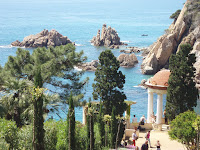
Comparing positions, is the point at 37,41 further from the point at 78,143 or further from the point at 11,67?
the point at 78,143

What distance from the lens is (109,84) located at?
1038 inches

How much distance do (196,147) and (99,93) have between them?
9.42 m

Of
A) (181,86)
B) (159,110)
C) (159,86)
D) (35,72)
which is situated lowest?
(159,110)

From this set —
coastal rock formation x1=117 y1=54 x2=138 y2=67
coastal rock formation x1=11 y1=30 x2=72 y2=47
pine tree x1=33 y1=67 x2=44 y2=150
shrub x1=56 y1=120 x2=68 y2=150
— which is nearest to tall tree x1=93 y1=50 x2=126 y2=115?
shrub x1=56 y1=120 x2=68 y2=150

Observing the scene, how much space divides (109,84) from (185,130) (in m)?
8.52

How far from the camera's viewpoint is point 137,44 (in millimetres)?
110812

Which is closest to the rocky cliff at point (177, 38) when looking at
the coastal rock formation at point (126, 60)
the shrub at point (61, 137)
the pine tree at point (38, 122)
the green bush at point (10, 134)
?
the coastal rock formation at point (126, 60)

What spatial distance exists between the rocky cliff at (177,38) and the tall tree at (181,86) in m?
42.7

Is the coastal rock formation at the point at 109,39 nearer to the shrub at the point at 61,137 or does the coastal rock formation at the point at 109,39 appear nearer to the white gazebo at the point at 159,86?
the white gazebo at the point at 159,86

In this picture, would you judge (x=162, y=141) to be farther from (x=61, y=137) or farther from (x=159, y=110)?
(x=61, y=137)

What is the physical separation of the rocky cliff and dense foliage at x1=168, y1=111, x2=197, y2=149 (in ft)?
159

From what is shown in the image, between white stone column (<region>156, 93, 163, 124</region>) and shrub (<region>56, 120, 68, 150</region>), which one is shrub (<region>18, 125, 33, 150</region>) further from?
white stone column (<region>156, 93, 163, 124</region>)

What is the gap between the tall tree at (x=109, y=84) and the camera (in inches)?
1041

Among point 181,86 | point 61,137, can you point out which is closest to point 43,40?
point 181,86
